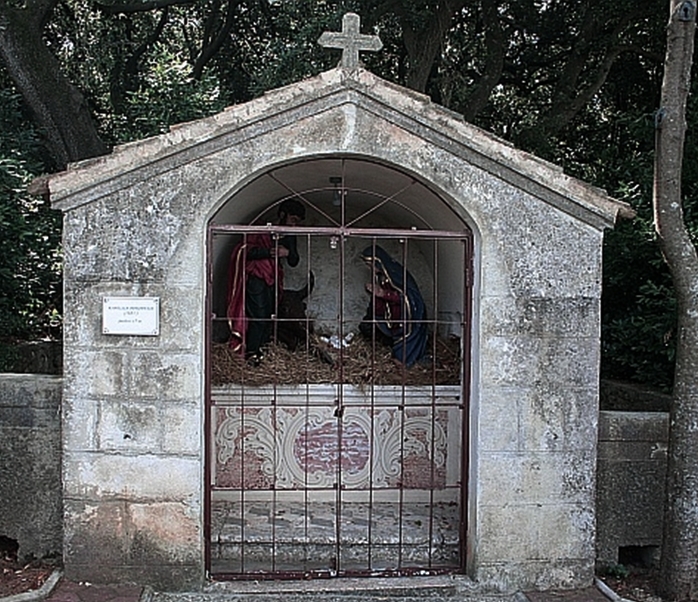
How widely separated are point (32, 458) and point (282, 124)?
9.78ft

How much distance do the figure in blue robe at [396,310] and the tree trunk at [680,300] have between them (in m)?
2.36

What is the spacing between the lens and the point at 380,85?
18.0 ft

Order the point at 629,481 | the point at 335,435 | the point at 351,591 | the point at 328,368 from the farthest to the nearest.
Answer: the point at 328,368 → the point at 335,435 → the point at 629,481 → the point at 351,591

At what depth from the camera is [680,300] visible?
18.3 ft

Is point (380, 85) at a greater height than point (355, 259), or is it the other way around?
point (380, 85)

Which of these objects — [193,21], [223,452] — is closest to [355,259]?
[223,452]

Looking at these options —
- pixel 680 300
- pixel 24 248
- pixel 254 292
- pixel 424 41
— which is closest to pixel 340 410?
pixel 254 292

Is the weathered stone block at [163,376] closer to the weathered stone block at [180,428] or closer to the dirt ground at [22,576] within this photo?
the weathered stone block at [180,428]

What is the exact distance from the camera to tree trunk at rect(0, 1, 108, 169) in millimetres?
10188

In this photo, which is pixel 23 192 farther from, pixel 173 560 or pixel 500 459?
pixel 500 459

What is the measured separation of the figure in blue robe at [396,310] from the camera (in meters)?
7.30

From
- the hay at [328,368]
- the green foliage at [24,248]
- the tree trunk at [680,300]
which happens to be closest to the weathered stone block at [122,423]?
the hay at [328,368]

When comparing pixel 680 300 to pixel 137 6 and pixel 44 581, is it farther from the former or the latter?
pixel 137 6

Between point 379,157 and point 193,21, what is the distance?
10.1 meters
